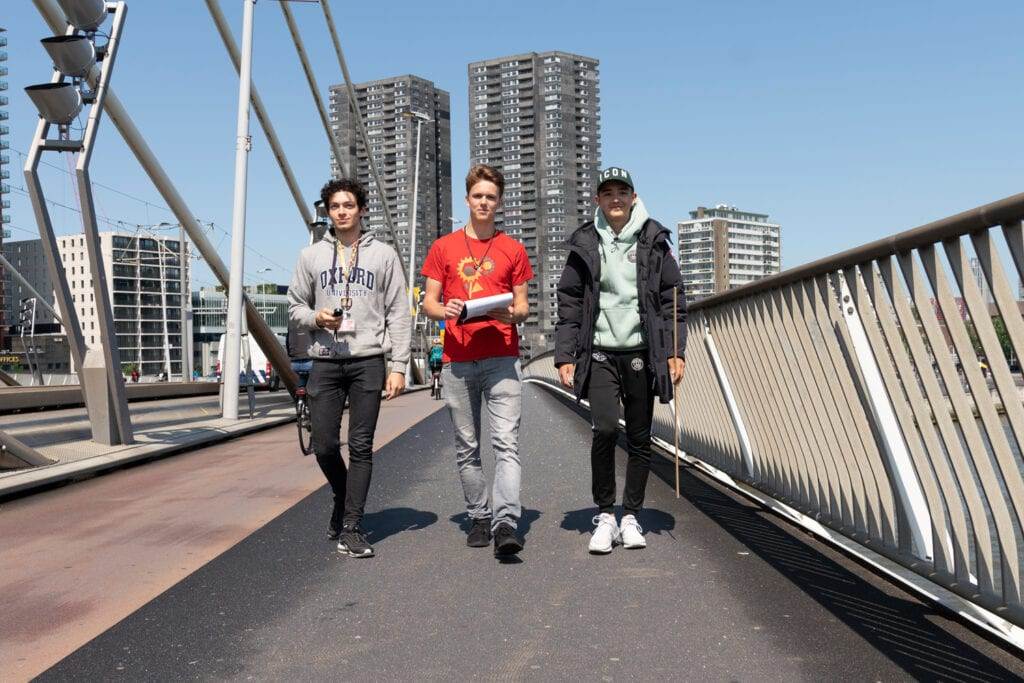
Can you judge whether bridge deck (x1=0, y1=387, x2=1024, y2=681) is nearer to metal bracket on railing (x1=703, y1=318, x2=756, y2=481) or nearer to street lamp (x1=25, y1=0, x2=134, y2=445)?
metal bracket on railing (x1=703, y1=318, x2=756, y2=481)

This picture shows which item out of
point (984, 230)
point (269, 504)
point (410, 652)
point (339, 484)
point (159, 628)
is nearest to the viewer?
point (984, 230)

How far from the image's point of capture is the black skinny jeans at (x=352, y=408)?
17.6ft

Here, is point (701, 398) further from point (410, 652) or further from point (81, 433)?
point (81, 433)

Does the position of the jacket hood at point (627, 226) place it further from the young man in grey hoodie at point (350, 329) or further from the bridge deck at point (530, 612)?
the bridge deck at point (530, 612)

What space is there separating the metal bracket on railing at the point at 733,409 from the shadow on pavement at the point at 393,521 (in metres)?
2.12

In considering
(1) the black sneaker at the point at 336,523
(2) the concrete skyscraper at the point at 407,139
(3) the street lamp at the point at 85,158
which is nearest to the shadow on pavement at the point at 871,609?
(1) the black sneaker at the point at 336,523

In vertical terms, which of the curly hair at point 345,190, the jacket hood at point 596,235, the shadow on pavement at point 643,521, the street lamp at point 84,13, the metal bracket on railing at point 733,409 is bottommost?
the shadow on pavement at point 643,521

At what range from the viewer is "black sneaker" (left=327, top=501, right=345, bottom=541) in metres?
5.65

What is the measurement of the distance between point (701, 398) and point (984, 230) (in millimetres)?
5244

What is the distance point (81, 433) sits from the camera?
15078mm

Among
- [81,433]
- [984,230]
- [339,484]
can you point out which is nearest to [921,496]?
[984,230]

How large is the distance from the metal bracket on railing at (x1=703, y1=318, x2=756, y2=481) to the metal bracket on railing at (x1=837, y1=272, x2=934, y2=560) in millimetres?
2415

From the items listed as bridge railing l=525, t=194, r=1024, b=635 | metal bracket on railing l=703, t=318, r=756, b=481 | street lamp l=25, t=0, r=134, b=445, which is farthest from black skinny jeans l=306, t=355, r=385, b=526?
street lamp l=25, t=0, r=134, b=445

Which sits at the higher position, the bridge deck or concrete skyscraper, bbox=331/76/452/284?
concrete skyscraper, bbox=331/76/452/284
